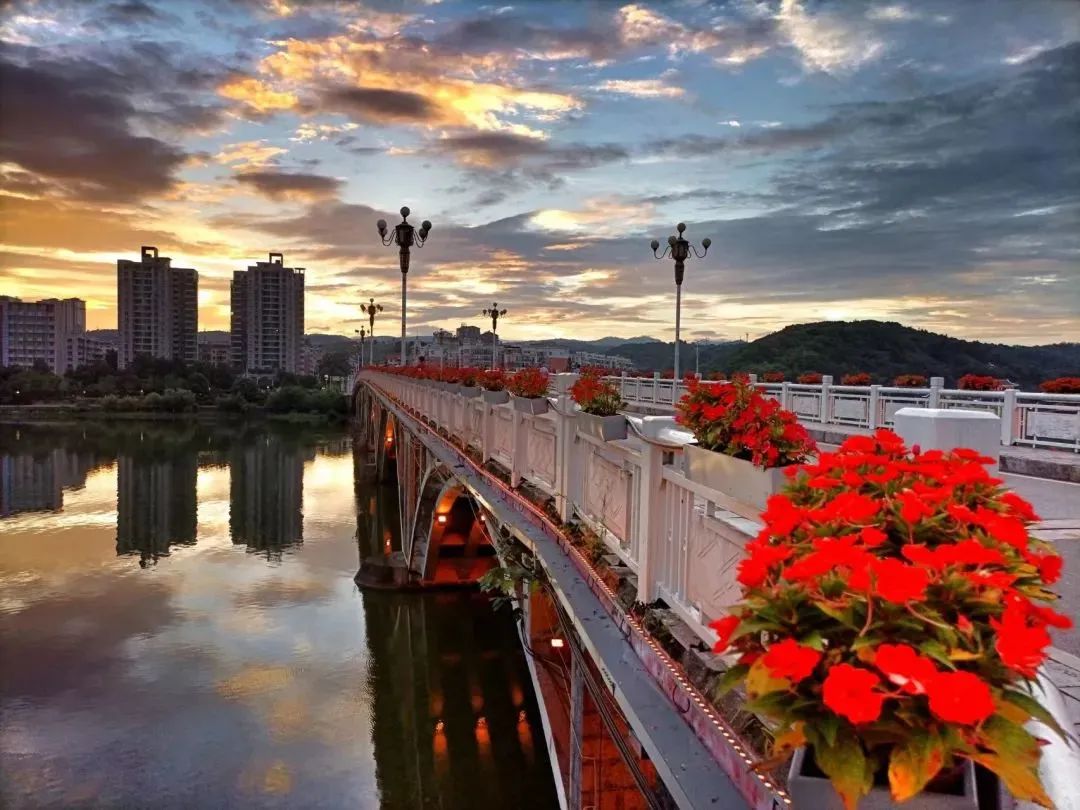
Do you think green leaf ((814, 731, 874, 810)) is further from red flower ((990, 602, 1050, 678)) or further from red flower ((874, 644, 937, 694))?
red flower ((990, 602, 1050, 678))

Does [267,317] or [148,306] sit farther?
[267,317]

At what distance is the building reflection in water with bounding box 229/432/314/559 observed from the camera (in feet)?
105

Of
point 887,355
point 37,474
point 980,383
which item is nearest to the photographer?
point 980,383

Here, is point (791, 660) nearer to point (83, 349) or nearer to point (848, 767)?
point (848, 767)

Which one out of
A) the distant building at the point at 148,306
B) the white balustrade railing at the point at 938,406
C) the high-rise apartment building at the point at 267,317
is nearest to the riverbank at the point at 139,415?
the distant building at the point at 148,306

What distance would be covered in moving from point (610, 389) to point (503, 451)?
9.64 ft

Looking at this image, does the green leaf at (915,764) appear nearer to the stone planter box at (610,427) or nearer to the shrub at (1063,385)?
the stone planter box at (610,427)

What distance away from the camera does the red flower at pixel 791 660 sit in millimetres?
1471

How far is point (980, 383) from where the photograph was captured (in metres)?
15.0

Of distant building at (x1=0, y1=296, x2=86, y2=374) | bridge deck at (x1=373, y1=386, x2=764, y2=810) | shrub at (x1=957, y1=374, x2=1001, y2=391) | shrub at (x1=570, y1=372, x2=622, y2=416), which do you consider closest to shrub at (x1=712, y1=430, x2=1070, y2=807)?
bridge deck at (x1=373, y1=386, x2=764, y2=810)

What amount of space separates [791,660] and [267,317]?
18742 cm

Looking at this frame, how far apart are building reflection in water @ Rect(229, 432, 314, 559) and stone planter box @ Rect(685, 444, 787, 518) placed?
2799cm

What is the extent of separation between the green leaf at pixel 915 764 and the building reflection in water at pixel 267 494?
2980 cm

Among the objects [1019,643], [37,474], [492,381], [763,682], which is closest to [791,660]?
[763,682]
